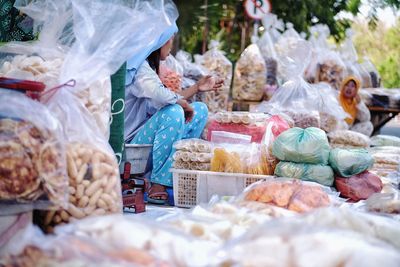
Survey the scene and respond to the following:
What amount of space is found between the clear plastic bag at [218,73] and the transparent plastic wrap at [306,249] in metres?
4.13

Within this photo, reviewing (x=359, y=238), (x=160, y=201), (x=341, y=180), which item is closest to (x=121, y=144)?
(x=160, y=201)

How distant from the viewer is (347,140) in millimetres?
Answer: 4496

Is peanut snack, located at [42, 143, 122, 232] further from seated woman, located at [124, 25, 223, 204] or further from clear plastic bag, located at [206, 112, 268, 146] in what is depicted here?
clear plastic bag, located at [206, 112, 268, 146]

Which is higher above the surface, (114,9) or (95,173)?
(114,9)

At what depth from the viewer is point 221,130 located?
11.6 ft

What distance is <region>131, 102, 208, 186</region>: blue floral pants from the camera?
10.9 feet

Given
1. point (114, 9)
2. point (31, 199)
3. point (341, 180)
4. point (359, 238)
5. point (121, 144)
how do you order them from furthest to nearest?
point (341, 180) → point (121, 144) → point (114, 9) → point (31, 199) → point (359, 238)

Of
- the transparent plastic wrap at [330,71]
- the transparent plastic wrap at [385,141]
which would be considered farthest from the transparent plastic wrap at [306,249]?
the transparent plastic wrap at [330,71]

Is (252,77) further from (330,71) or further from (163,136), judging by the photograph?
(163,136)

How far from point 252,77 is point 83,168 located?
461 cm

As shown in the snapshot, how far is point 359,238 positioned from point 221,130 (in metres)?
2.16

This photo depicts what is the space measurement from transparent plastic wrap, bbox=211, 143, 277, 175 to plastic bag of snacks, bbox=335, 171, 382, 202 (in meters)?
0.34

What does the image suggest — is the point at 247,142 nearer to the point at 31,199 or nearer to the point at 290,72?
the point at 31,199

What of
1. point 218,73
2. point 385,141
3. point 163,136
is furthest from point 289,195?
point 218,73
